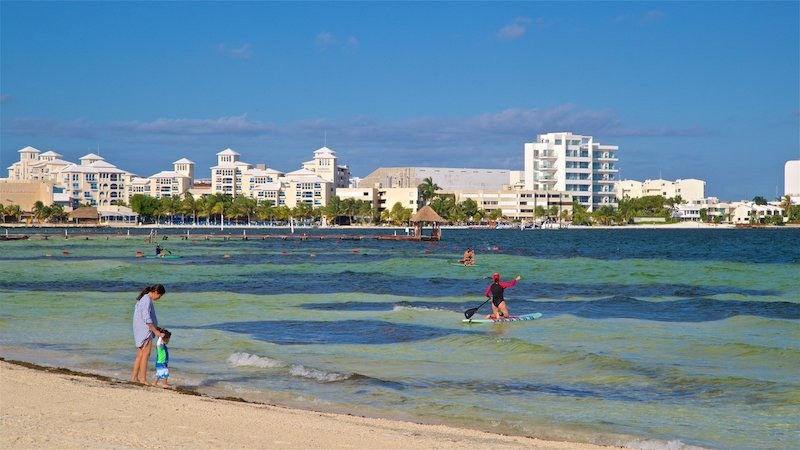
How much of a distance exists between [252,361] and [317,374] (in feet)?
6.13

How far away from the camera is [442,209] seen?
19388 centimetres

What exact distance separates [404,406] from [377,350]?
18.9 ft

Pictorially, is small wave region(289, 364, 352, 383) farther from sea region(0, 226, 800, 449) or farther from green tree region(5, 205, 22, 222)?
green tree region(5, 205, 22, 222)

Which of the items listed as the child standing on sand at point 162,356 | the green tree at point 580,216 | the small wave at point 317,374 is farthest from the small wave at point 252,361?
the green tree at point 580,216

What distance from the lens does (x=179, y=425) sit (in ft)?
35.8

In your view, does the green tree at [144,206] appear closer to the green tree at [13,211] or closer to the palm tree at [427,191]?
the green tree at [13,211]

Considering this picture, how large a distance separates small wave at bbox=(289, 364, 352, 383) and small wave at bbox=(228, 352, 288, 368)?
62 centimetres

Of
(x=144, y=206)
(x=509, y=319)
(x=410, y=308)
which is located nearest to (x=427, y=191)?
(x=144, y=206)

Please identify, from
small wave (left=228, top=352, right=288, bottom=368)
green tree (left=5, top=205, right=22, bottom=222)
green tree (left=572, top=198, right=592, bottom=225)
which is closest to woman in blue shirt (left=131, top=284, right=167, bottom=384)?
small wave (left=228, top=352, right=288, bottom=368)

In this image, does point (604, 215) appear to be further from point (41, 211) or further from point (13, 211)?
point (13, 211)

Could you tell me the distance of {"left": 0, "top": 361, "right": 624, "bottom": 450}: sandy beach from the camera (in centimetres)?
1001

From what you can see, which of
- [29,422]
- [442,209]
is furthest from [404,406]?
[442,209]

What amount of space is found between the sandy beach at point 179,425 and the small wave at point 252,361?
4.06 m

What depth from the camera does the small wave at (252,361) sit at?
17734mm
